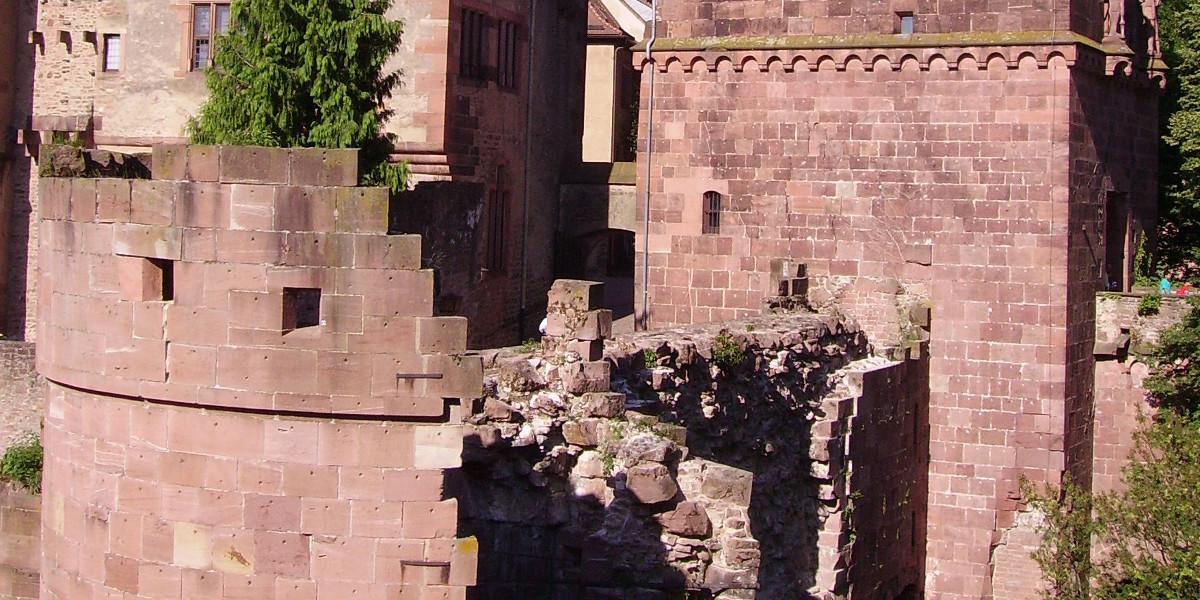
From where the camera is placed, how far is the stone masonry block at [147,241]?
9.85m

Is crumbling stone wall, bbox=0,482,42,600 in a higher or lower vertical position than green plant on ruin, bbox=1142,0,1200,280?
lower

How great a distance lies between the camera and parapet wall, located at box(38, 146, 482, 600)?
960 centimetres

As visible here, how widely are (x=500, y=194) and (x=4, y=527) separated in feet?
35.3

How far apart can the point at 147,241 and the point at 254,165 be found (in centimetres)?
82

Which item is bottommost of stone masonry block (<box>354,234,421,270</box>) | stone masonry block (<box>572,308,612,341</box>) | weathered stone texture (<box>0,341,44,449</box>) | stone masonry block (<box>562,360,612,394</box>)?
weathered stone texture (<box>0,341,44,449</box>)

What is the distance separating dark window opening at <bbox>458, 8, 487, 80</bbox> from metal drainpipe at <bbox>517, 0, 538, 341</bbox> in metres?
2.08

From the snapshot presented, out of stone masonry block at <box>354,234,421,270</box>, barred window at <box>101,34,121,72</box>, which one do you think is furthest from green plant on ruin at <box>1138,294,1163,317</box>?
barred window at <box>101,34,121,72</box>

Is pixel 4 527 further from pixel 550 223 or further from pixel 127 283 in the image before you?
pixel 550 223

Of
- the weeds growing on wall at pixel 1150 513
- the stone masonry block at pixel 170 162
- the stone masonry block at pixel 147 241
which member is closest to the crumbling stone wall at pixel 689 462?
the weeds growing on wall at pixel 1150 513

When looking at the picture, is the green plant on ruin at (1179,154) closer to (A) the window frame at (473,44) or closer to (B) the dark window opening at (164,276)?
(A) the window frame at (473,44)

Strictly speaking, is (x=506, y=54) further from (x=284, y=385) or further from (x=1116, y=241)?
(x=284, y=385)

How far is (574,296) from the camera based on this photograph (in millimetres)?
14062

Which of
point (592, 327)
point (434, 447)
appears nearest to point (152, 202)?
point (434, 447)

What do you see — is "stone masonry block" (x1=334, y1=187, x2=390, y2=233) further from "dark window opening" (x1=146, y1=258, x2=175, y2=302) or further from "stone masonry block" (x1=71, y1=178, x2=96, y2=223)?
"stone masonry block" (x1=71, y1=178, x2=96, y2=223)
